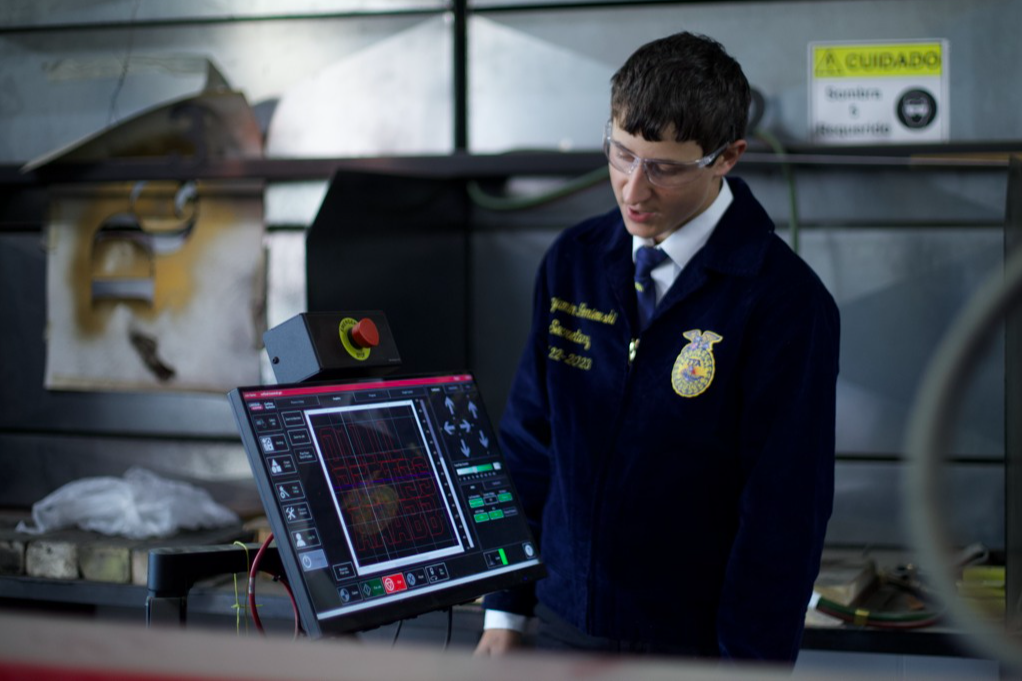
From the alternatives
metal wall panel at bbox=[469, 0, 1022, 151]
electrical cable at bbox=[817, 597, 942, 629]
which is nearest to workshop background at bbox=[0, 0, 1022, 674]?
metal wall panel at bbox=[469, 0, 1022, 151]

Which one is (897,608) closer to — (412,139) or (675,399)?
(675,399)

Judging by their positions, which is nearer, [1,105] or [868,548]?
[868,548]

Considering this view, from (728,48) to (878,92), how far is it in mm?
312

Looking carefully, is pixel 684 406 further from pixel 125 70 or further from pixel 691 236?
pixel 125 70

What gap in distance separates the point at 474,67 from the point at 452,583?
61.8 inches

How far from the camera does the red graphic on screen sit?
2.89ft

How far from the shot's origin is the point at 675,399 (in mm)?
1188

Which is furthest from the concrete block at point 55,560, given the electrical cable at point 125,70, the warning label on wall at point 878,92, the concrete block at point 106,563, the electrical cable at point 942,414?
the electrical cable at point 942,414

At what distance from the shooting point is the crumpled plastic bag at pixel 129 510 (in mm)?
1953

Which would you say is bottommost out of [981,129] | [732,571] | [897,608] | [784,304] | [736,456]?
[897,608]

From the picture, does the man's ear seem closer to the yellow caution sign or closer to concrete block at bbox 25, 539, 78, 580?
the yellow caution sign

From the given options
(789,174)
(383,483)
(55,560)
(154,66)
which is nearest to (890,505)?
(789,174)

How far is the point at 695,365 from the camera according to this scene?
118 cm

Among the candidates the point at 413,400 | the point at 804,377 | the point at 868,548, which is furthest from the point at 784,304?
the point at 868,548
